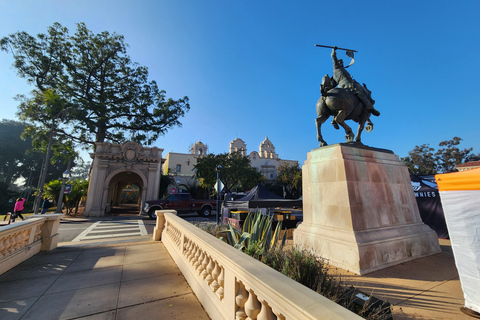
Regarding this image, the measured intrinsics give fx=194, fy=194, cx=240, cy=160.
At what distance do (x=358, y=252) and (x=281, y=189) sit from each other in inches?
1677

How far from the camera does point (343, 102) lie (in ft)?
17.5

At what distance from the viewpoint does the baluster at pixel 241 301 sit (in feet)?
6.09

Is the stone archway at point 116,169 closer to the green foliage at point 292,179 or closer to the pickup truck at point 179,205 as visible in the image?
the pickup truck at point 179,205

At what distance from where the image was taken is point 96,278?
3707mm

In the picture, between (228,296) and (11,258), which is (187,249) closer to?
(228,296)

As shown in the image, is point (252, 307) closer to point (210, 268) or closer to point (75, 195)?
point (210, 268)

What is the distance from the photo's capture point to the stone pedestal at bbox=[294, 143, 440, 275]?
3.87 meters

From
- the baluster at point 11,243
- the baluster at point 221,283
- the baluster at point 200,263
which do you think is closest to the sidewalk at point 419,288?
the baluster at point 221,283

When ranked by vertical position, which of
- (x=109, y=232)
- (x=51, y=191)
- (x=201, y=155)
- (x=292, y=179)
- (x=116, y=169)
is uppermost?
(x=201, y=155)

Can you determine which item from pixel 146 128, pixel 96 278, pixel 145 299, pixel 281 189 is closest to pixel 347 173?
pixel 145 299

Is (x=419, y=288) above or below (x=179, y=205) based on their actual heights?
below

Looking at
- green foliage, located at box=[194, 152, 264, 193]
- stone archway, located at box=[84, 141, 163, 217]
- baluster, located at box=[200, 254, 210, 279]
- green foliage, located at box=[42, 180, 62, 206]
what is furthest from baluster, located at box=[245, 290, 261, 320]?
green foliage, located at box=[194, 152, 264, 193]

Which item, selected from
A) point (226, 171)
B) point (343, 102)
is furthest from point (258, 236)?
point (226, 171)

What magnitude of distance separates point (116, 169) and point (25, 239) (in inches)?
681
